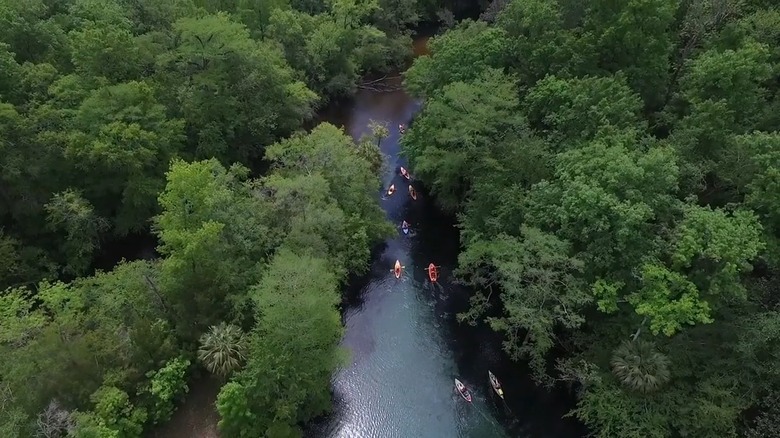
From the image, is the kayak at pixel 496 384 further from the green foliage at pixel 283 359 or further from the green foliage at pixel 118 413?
the green foliage at pixel 118 413

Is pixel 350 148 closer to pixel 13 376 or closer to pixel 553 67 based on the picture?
pixel 553 67

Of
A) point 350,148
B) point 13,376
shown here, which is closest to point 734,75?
point 350,148

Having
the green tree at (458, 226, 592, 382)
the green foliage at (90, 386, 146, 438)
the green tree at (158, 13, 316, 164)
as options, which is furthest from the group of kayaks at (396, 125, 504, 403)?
the green foliage at (90, 386, 146, 438)

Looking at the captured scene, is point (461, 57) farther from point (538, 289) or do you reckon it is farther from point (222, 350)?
point (222, 350)

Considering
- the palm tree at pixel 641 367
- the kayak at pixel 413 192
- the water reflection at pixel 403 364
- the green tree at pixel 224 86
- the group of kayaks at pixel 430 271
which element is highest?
the green tree at pixel 224 86

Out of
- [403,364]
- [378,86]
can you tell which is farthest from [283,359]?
[378,86]

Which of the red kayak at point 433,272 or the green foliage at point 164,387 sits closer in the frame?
the green foliage at point 164,387

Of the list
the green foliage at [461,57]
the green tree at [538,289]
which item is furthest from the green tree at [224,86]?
the green tree at [538,289]

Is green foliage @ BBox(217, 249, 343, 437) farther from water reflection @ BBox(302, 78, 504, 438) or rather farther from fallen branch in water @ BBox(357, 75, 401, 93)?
fallen branch in water @ BBox(357, 75, 401, 93)
